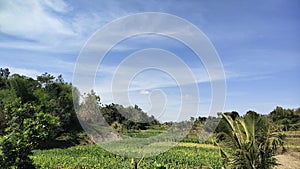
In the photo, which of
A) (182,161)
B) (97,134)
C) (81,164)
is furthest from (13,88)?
(182,161)

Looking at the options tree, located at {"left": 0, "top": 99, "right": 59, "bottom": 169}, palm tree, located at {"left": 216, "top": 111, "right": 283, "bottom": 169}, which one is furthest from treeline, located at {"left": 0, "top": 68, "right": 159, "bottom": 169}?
palm tree, located at {"left": 216, "top": 111, "right": 283, "bottom": 169}

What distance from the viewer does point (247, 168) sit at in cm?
611

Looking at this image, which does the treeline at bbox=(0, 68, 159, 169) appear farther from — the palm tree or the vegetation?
the palm tree

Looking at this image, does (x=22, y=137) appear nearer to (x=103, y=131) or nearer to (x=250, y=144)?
(x=250, y=144)

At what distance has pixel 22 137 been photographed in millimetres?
5418

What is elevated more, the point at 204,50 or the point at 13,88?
the point at 13,88

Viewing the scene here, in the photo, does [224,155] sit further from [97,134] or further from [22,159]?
[97,134]

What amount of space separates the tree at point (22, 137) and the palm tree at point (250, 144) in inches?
142

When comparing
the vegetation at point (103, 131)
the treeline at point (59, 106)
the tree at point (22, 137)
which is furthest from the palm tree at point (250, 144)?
the treeline at point (59, 106)

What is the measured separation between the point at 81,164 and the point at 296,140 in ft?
60.4

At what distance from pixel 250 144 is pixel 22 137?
4.52 m

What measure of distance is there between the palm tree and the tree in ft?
11.8

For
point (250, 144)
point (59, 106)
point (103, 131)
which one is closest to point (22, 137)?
point (250, 144)

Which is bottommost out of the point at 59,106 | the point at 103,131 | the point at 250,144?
the point at 250,144
